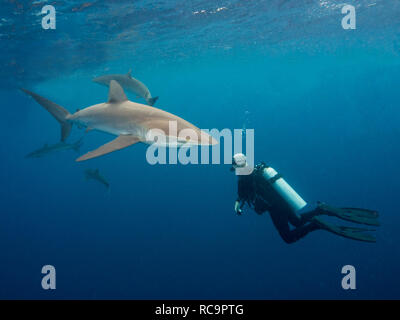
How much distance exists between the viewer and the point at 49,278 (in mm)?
16438

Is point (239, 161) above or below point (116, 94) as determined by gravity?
below

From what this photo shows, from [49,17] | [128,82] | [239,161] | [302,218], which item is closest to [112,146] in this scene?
[239,161]

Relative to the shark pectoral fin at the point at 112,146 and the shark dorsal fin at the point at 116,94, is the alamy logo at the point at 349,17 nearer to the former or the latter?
the shark dorsal fin at the point at 116,94

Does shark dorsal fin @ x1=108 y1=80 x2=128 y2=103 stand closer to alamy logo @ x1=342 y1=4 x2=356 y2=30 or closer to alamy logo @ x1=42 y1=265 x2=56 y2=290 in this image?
alamy logo @ x1=42 y1=265 x2=56 y2=290

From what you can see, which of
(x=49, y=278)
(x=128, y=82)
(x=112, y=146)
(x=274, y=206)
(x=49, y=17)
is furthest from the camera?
(x=49, y=278)

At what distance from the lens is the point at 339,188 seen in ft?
86.9

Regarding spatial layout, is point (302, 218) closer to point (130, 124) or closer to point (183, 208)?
point (130, 124)

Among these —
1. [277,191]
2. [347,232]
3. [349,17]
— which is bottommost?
[347,232]

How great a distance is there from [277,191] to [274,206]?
0.43 meters

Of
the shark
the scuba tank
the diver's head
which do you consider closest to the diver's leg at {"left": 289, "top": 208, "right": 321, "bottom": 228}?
the scuba tank

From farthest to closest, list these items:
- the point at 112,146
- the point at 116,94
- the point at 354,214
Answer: the point at 354,214 < the point at 116,94 < the point at 112,146

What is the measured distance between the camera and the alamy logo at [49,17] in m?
12.9

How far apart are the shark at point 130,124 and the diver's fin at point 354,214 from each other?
529 centimetres
